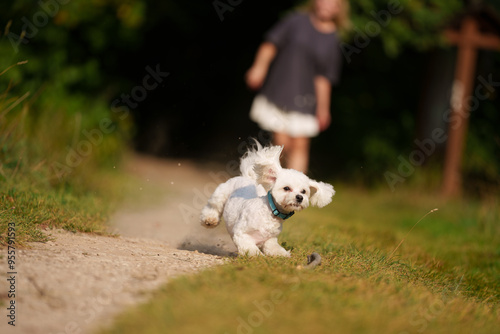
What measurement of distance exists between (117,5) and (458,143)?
657 cm

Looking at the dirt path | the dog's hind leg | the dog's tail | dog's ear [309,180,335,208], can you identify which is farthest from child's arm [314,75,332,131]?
dog's ear [309,180,335,208]

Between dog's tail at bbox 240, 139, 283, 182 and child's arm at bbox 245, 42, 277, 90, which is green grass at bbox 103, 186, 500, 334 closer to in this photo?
dog's tail at bbox 240, 139, 283, 182

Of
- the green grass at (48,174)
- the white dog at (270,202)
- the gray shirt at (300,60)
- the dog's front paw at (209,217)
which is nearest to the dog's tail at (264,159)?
the white dog at (270,202)

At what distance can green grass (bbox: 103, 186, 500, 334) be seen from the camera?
3240mm

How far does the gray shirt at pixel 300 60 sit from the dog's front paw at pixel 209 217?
3303 millimetres

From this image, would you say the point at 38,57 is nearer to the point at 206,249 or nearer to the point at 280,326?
the point at 206,249

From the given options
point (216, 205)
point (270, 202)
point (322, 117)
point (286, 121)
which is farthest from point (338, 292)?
point (322, 117)

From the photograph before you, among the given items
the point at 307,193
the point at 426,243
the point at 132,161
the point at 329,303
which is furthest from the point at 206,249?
the point at 132,161

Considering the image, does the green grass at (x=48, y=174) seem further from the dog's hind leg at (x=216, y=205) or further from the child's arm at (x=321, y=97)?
the child's arm at (x=321, y=97)

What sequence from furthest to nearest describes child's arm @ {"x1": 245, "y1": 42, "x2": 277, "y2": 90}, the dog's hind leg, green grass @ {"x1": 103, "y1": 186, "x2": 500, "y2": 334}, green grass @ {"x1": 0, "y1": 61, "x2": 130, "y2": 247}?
child's arm @ {"x1": 245, "y1": 42, "x2": 277, "y2": 90} < the dog's hind leg < green grass @ {"x1": 0, "y1": 61, "x2": 130, "y2": 247} < green grass @ {"x1": 103, "y1": 186, "x2": 500, "y2": 334}

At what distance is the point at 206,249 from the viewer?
5801mm

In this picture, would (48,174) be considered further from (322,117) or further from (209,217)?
(322,117)

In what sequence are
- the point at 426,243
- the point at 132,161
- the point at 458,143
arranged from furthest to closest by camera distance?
the point at 132,161 → the point at 458,143 → the point at 426,243

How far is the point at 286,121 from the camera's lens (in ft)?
28.4
